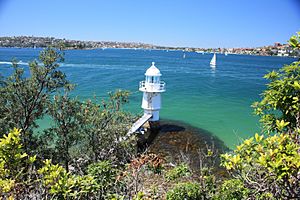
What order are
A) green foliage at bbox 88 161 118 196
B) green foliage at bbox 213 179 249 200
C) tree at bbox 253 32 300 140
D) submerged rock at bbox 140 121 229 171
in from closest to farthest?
tree at bbox 253 32 300 140 < green foliage at bbox 88 161 118 196 < green foliage at bbox 213 179 249 200 < submerged rock at bbox 140 121 229 171

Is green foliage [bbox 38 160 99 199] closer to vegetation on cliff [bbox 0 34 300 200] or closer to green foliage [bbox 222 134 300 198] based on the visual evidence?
vegetation on cliff [bbox 0 34 300 200]

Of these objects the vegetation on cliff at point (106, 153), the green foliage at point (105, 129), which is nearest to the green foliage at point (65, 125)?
the vegetation on cliff at point (106, 153)

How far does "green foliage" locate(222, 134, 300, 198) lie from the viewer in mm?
3629

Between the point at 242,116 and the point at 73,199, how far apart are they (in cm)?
3117

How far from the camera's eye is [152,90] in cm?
2461

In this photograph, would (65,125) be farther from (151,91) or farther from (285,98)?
(151,91)

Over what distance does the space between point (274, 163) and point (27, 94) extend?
10161 mm

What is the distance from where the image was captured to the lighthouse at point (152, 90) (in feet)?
81.3

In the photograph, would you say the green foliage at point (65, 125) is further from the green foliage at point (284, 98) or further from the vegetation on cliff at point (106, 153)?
the green foliage at point (284, 98)

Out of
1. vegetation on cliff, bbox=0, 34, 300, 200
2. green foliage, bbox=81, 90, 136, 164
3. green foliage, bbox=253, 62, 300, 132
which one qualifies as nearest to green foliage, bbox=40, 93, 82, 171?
vegetation on cliff, bbox=0, 34, 300, 200

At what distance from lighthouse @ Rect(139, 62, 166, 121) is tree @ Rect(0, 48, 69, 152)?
13.9 metres

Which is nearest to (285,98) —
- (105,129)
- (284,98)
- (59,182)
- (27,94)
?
(284,98)

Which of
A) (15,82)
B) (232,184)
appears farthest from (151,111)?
(232,184)

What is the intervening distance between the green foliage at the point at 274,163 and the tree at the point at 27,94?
29.5 ft
